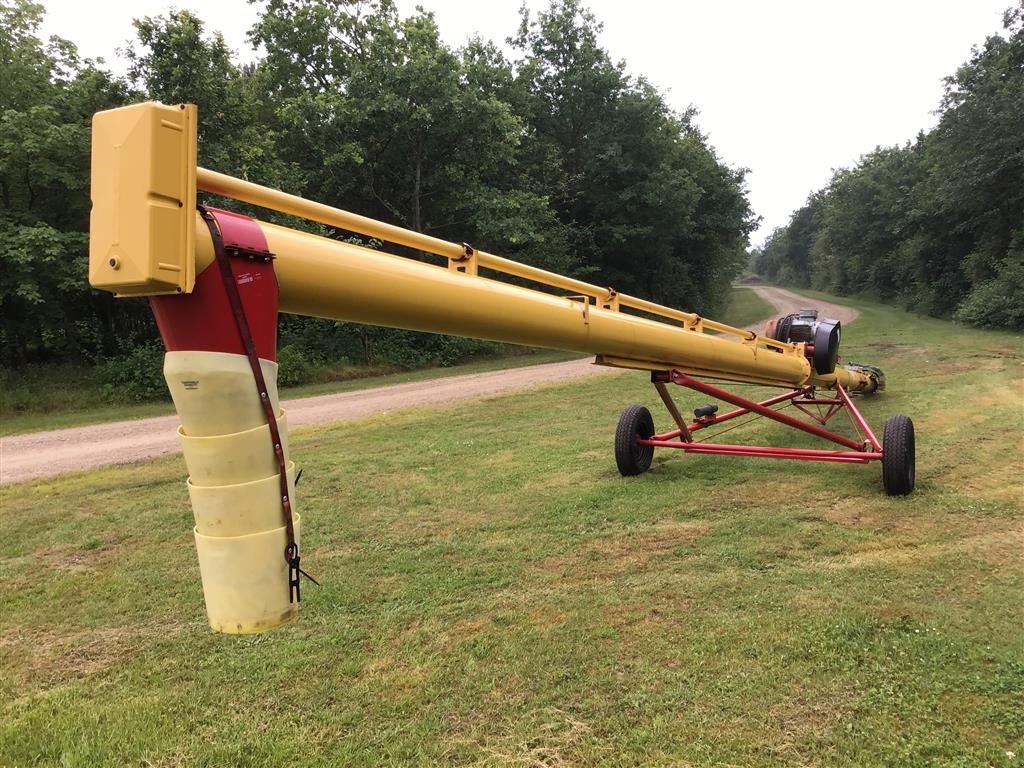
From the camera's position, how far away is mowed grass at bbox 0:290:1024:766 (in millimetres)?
2691

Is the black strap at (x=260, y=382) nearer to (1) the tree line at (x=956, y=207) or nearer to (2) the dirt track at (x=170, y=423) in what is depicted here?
(2) the dirt track at (x=170, y=423)

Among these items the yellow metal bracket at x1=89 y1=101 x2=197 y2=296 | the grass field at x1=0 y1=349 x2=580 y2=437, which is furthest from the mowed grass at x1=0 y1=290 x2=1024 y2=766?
the grass field at x1=0 y1=349 x2=580 y2=437

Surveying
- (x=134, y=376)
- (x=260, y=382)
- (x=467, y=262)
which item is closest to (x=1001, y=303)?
(x=467, y=262)

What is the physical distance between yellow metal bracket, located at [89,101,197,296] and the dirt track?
27.7ft

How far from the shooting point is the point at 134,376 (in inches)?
643

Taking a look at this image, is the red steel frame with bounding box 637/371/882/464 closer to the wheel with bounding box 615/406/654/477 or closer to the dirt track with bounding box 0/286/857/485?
the wheel with bounding box 615/406/654/477

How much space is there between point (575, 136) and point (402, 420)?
22.9 m

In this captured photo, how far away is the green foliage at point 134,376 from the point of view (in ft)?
51.5

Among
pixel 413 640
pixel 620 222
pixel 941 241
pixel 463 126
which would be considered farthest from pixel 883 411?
pixel 941 241

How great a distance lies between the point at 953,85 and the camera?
101 ft

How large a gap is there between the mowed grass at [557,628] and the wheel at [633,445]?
169 mm

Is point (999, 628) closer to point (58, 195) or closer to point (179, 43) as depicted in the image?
point (179, 43)

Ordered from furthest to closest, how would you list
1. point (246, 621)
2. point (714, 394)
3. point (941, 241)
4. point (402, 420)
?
1. point (941, 241)
2. point (402, 420)
3. point (714, 394)
4. point (246, 621)

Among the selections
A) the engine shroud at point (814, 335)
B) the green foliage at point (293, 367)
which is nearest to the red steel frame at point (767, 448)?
the engine shroud at point (814, 335)
